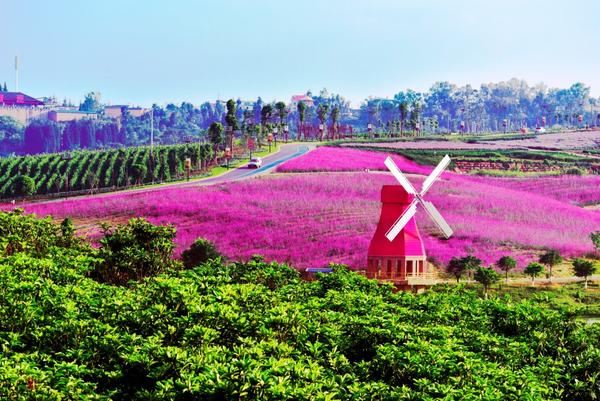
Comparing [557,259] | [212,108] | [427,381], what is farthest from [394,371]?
[212,108]

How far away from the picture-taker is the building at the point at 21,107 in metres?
137

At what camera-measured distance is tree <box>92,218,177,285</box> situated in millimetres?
33844

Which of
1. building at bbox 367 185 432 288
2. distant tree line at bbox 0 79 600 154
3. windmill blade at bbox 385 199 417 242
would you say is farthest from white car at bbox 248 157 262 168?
A: distant tree line at bbox 0 79 600 154

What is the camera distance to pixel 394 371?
19.4 metres

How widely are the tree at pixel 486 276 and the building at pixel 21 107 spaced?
101 m

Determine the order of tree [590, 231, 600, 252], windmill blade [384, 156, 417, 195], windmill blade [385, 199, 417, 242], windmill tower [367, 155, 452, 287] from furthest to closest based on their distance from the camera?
tree [590, 231, 600, 252], windmill blade [384, 156, 417, 195], windmill tower [367, 155, 452, 287], windmill blade [385, 199, 417, 242]

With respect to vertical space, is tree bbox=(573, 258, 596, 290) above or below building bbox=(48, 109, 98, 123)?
below

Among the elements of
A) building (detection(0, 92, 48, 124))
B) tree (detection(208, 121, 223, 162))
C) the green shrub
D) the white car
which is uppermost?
building (detection(0, 92, 48, 124))

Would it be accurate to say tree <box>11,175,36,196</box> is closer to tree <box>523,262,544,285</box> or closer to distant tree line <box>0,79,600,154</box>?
tree <box>523,262,544,285</box>

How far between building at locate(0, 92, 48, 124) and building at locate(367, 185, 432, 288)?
10228 cm

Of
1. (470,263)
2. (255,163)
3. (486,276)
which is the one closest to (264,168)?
(255,163)

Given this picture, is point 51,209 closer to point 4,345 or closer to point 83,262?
point 83,262

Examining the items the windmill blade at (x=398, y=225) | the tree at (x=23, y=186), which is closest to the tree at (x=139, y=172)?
the tree at (x=23, y=186)

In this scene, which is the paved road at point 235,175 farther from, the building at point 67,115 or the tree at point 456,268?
the building at point 67,115
